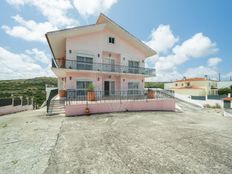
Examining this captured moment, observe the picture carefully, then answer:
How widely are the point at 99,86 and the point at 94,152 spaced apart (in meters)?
13.3

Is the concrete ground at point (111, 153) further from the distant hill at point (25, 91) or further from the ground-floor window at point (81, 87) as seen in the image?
the distant hill at point (25, 91)

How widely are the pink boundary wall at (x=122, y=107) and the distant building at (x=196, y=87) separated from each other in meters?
28.5

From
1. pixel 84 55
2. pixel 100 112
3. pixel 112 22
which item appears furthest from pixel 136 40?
pixel 100 112

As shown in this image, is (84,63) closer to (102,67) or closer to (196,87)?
(102,67)

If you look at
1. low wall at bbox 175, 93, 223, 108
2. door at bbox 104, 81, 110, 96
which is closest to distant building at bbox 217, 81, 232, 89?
low wall at bbox 175, 93, 223, 108

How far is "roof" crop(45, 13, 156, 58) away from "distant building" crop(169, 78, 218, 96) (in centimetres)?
2563

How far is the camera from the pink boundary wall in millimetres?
11786

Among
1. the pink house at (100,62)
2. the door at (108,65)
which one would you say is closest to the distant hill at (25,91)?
the pink house at (100,62)

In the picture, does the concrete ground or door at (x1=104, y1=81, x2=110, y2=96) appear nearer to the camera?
the concrete ground

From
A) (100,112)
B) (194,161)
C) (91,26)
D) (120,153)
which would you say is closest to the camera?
(194,161)

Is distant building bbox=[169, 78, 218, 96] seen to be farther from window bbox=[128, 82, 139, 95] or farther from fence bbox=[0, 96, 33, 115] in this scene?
fence bbox=[0, 96, 33, 115]

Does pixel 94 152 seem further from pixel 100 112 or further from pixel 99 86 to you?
pixel 99 86

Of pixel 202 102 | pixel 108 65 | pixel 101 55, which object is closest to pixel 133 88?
pixel 108 65

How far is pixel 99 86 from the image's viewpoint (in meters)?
17.9
